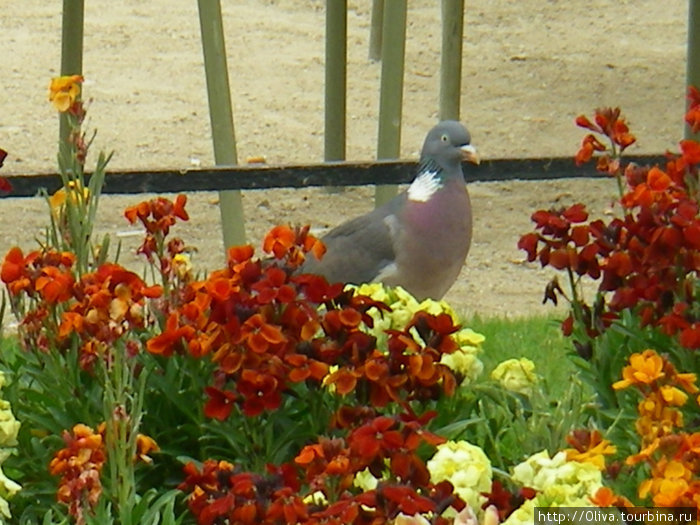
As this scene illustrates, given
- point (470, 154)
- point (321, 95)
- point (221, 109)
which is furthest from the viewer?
point (321, 95)

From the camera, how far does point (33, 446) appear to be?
2.77m

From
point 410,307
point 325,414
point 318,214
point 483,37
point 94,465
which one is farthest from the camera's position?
point 483,37

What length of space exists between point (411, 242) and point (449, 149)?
14.3 inches

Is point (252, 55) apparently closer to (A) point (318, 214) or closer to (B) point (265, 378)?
(A) point (318, 214)

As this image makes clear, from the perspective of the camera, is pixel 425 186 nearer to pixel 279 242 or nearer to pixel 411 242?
pixel 411 242

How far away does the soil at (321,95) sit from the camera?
21.5 feet

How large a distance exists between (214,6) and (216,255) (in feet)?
4.74

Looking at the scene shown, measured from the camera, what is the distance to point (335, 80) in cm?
662

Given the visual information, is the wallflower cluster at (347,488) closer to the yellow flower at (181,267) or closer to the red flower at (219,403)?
the red flower at (219,403)

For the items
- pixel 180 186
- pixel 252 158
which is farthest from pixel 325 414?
pixel 252 158

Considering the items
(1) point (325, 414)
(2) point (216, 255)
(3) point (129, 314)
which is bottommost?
(2) point (216, 255)

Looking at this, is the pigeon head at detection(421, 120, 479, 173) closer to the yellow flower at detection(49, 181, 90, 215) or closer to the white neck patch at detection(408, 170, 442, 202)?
the white neck patch at detection(408, 170, 442, 202)

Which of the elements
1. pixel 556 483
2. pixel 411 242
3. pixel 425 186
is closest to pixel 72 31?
pixel 425 186

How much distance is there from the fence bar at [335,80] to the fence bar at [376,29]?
179 cm
